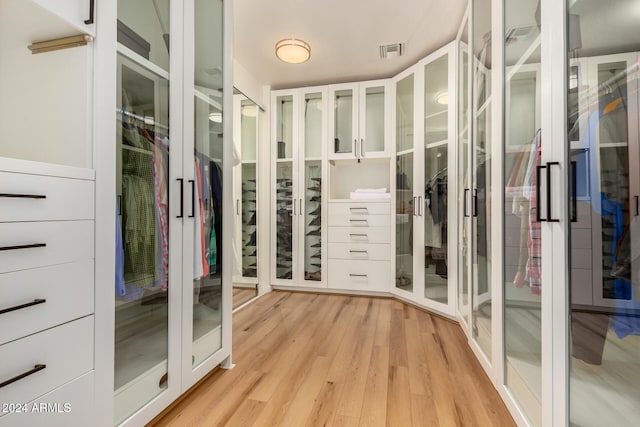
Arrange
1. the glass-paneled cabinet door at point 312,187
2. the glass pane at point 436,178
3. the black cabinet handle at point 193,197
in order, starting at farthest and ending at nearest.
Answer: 1. the glass-paneled cabinet door at point 312,187
2. the glass pane at point 436,178
3. the black cabinet handle at point 193,197

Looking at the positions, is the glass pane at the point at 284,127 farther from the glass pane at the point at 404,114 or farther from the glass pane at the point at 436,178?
the glass pane at the point at 436,178

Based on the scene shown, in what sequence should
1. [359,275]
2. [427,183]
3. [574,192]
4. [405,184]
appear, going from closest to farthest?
1. [574,192]
2. [427,183]
3. [405,184]
4. [359,275]

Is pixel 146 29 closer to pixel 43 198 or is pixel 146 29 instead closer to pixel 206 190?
pixel 206 190

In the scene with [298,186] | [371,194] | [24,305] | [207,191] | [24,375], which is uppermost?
[298,186]

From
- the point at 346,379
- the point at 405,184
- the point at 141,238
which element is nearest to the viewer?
the point at 141,238

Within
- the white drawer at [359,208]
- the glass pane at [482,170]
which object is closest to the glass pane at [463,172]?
the glass pane at [482,170]

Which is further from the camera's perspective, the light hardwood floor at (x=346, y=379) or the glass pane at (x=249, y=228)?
the glass pane at (x=249, y=228)

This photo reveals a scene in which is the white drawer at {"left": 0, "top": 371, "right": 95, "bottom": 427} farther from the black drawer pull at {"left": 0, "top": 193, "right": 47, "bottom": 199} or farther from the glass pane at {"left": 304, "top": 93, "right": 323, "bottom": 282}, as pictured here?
the glass pane at {"left": 304, "top": 93, "right": 323, "bottom": 282}

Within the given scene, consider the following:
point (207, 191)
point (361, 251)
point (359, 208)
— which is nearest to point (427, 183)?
point (359, 208)

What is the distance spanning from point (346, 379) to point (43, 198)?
1580mm

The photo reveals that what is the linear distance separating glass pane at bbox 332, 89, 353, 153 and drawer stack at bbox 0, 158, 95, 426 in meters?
2.82

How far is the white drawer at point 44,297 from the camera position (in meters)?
0.80

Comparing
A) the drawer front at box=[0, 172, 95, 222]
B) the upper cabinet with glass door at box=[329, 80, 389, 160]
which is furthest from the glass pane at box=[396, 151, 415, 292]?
the drawer front at box=[0, 172, 95, 222]

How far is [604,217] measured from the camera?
89 cm
